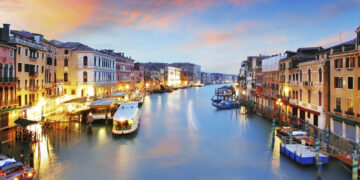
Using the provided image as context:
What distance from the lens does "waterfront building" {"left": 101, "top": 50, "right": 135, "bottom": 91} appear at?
52.8 m

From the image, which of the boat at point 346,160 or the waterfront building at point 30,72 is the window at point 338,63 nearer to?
the boat at point 346,160

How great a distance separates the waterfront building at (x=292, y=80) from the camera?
25438 millimetres

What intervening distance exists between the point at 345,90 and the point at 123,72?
4628cm

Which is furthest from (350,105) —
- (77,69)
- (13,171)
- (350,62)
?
(77,69)

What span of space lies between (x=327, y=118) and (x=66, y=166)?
62.9 feet

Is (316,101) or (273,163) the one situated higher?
(316,101)

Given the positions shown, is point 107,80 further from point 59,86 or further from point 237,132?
point 237,132

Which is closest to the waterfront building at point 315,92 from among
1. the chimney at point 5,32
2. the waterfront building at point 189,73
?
the chimney at point 5,32

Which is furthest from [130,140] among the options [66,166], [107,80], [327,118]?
[107,80]

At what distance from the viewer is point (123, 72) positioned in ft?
185

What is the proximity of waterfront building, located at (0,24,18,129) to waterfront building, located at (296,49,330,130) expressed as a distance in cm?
2526

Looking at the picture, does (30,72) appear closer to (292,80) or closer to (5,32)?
(5,32)

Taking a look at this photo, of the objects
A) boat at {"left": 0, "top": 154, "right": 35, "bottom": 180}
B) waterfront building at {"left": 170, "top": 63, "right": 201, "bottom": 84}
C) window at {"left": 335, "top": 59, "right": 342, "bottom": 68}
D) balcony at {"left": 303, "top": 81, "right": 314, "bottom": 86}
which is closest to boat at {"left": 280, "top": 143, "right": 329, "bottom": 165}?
window at {"left": 335, "top": 59, "right": 342, "bottom": 68}

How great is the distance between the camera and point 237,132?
942 inches
